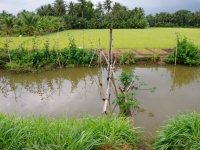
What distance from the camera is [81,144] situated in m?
2.12

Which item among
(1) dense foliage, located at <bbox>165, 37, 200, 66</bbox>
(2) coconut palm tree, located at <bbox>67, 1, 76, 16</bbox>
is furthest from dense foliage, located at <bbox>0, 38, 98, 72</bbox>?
(2) coconut palm tree, located at <bbox>67, 1, 76, 16</bbox>

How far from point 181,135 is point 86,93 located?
399 cm

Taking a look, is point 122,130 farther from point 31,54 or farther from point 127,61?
point 31,54

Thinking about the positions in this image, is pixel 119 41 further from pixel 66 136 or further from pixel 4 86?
pixel 66 136

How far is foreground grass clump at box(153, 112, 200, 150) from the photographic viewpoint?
2430mm

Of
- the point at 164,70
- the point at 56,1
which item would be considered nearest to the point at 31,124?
the point at 164,70

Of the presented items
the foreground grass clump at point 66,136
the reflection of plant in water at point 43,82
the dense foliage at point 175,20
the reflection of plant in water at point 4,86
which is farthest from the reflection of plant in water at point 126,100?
the dense foliage at point 175,20

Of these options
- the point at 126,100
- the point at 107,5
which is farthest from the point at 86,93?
the point at 107,5

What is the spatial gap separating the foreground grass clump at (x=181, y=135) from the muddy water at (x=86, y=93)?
1254mm

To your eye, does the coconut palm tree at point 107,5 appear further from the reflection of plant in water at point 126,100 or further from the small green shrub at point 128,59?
the reflection of plant in water at point 126,100

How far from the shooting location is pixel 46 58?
29.1 feet

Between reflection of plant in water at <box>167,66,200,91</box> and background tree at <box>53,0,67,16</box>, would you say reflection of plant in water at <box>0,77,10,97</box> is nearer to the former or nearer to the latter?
reflection of plant in water at <box>167,66,200,91</box>

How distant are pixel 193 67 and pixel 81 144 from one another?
8.18 meters

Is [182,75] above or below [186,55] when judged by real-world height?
below
